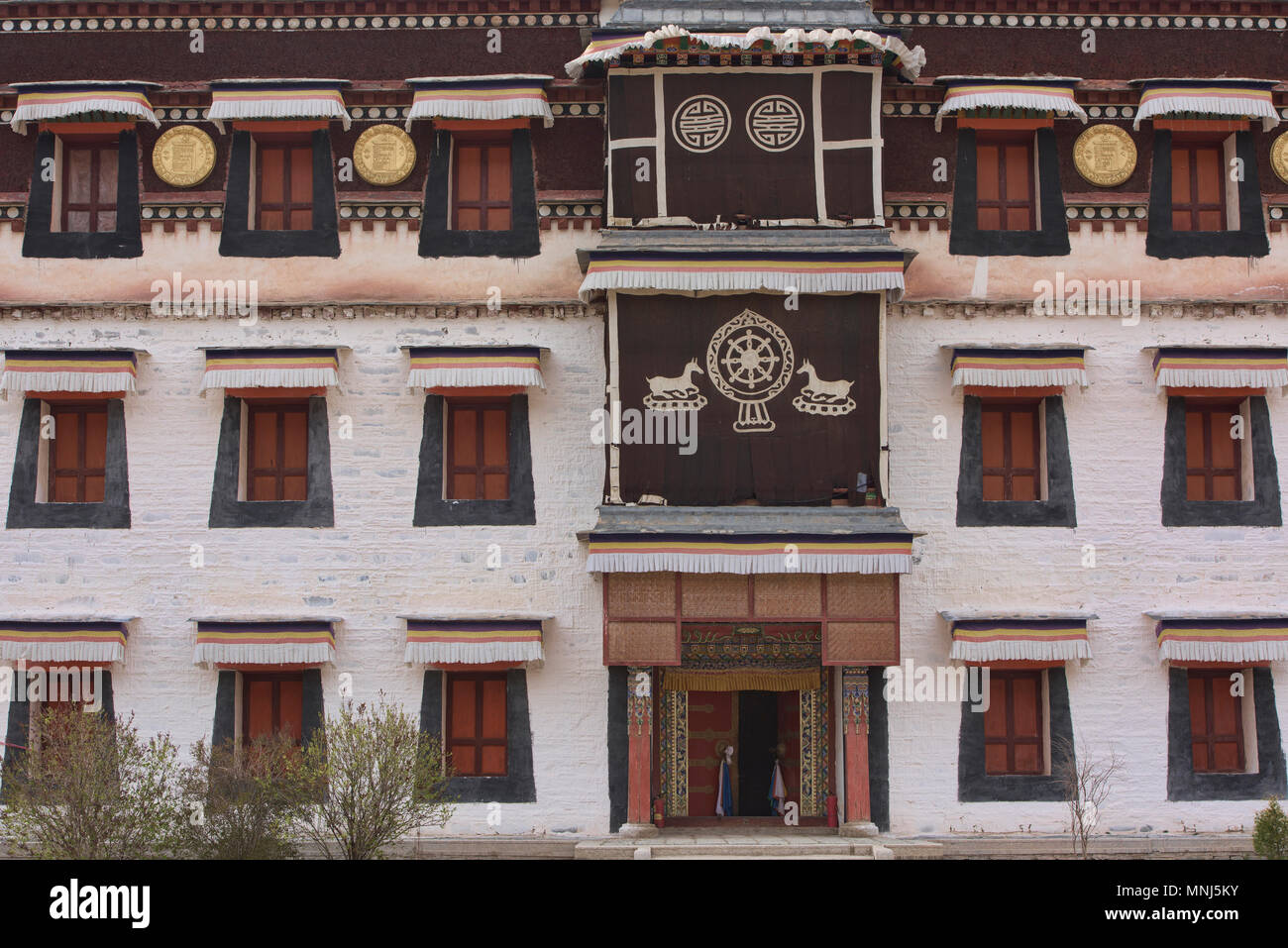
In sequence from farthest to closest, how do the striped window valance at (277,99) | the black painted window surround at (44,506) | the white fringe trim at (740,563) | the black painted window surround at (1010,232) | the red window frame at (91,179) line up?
the red window frame at (91,179) → the black painted window surround at (1010,232) → the striped window valance at (277,99) → the black painted window surround at (44,506) → the white fringe trim at (740,563)

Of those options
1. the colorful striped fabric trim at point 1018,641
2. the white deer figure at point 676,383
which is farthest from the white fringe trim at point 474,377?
the colorful striped fabric trim at point 1018,641

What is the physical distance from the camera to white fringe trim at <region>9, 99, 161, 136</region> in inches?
711

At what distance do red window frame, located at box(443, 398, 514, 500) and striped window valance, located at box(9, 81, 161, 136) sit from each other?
5.28 m

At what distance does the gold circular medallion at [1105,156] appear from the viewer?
1845cm

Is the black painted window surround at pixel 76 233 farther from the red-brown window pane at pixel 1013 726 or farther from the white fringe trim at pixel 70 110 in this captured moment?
the red-brown window pane at pixel 1013 726

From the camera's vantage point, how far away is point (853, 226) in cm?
1764

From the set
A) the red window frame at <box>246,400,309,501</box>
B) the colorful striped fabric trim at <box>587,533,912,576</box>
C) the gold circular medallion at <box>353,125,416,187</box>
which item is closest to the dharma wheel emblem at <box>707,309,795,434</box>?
the colorful striped fabric trim at <box>587,533,912,576</box>

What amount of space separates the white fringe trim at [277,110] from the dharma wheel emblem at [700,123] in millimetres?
4154

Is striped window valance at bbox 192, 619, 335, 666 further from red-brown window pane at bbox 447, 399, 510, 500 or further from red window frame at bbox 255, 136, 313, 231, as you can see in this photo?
red window frame at bbox 255, 136, 313, 231

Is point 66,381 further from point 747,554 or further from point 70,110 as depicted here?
point 747,554

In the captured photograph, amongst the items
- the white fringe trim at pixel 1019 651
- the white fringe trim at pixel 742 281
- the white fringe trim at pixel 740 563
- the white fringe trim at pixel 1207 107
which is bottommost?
the white fringe trim at pixel 1019 651

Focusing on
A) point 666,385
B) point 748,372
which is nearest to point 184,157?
point 666,385

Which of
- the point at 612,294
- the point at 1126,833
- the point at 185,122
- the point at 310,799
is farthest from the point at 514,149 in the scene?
the point at 1126,833

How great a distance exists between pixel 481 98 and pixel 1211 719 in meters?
11.6
